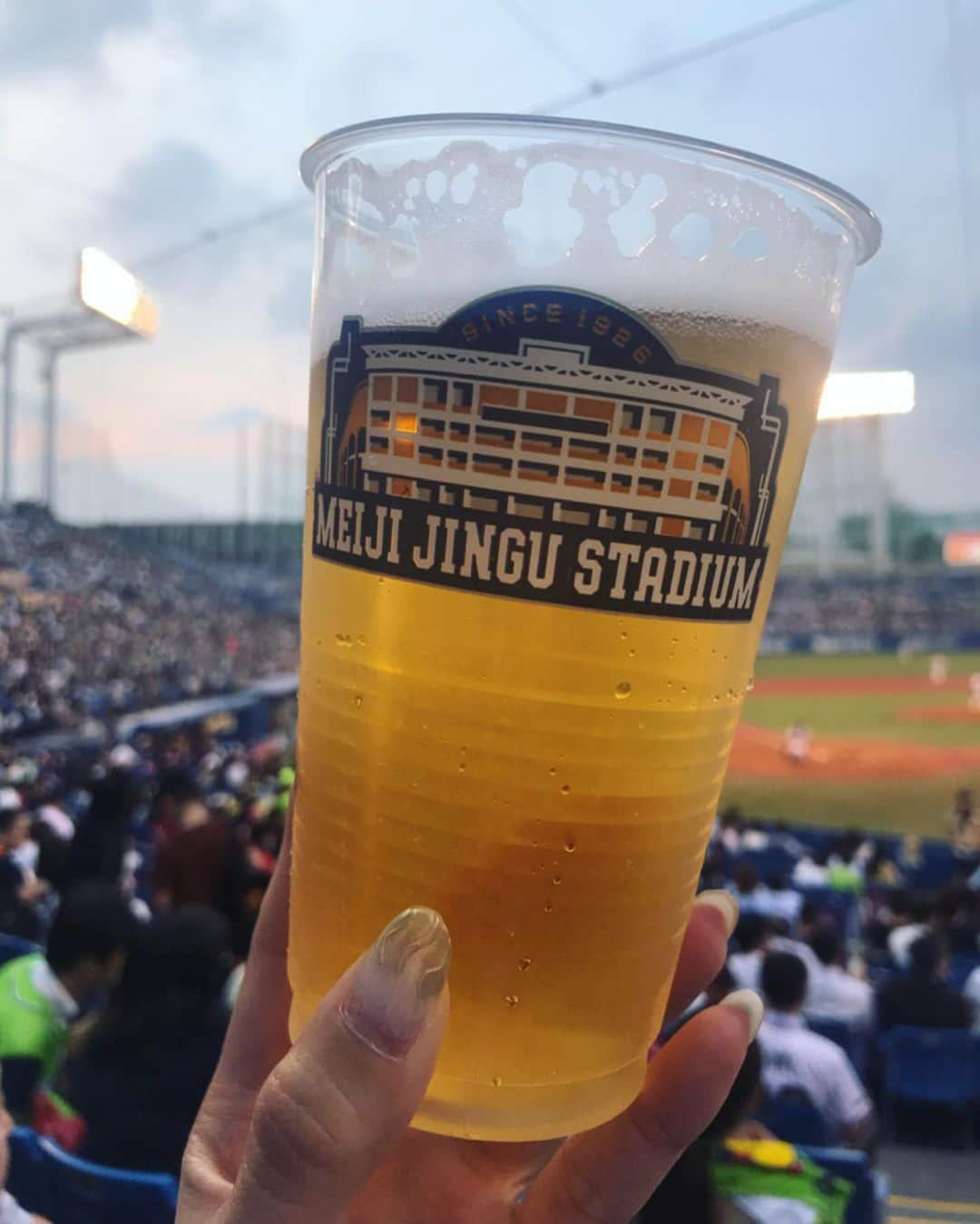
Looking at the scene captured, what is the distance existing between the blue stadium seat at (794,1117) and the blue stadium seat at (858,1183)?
89cm

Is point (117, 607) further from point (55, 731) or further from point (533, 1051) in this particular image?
point (533, 1051)

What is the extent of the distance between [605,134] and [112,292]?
36.5 ft

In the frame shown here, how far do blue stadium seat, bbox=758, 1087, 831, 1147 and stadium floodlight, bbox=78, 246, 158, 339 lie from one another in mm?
9426

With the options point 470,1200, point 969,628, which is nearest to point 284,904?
point 470,1200

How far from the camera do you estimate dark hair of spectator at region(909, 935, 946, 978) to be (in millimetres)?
4633

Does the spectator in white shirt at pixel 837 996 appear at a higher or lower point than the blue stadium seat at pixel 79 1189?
lower

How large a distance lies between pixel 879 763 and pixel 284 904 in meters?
18.5

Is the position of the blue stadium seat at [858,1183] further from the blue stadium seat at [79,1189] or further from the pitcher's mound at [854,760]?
the pitcher's mound at [854,760]

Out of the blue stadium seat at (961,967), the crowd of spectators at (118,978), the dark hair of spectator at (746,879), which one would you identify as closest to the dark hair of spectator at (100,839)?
the crowd of spectators at (118,978)

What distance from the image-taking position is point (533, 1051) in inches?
32.6

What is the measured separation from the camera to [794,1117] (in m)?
3.54

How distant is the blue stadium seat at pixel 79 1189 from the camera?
1998 millimetres

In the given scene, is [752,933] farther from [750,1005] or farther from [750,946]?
[750,1005]

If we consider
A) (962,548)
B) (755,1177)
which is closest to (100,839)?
(755,1177)
